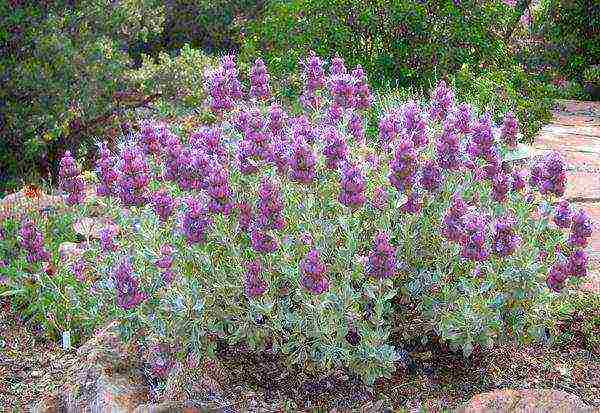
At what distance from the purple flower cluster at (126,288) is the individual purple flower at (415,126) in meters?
1.15

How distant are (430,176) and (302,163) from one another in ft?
1.52

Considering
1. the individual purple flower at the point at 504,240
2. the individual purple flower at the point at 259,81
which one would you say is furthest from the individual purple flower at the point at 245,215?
the individual purple flower at the point at 259,81

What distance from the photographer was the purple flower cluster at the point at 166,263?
3.16 metres

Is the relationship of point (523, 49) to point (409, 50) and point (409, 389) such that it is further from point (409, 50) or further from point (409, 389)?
point (409, 389)

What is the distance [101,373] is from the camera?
3521mm

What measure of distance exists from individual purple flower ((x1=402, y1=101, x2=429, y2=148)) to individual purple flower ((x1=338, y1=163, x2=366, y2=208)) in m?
0.46

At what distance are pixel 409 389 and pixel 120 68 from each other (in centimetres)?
527

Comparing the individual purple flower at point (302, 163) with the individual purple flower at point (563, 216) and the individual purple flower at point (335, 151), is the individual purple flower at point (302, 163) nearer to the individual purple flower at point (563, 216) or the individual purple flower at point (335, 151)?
the individual purple flower at point (335, 151)

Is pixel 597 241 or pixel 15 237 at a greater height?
pixel 597 241

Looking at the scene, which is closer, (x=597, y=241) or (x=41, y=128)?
(x=597, y=241)

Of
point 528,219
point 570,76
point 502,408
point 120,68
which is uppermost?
point 528,219

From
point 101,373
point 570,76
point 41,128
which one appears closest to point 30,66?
point 41,128

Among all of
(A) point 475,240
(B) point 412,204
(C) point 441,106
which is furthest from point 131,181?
(C) point 441,106

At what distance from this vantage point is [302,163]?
304 cm
